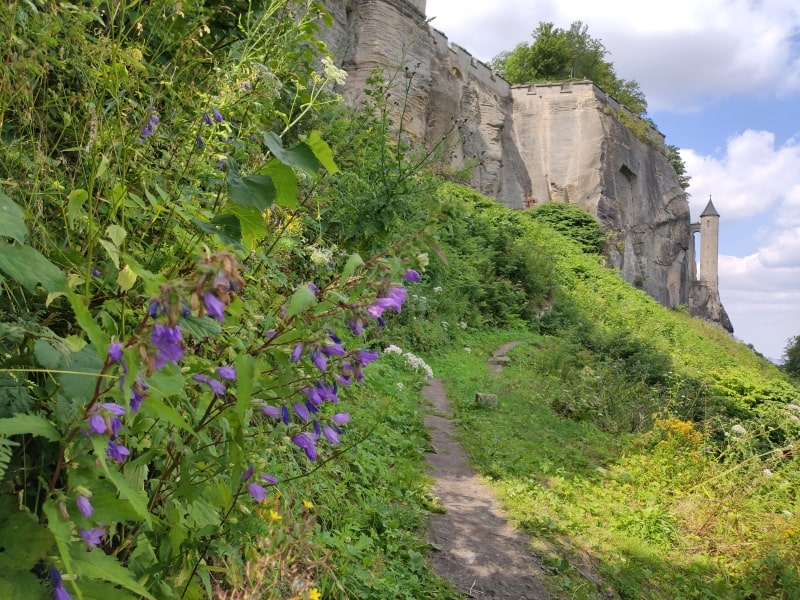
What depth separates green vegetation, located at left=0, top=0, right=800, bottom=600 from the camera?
1.01 metres

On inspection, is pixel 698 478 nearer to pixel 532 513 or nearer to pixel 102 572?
pixel 532 513

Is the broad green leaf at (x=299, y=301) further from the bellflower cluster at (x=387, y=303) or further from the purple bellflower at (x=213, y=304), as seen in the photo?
the purple bellflower at (x=213, y=304)

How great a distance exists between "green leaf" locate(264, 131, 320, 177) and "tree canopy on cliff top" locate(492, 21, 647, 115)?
36.1 metres

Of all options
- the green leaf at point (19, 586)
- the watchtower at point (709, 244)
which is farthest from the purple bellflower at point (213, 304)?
the watchtower at point (709, 244)

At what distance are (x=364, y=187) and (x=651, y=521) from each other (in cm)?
344

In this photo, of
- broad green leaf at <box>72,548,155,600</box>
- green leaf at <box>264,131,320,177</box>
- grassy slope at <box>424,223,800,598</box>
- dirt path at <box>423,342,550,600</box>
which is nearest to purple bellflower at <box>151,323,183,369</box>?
A: broad green leaf at <box>72,548,155,600</box>

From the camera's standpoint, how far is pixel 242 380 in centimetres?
100

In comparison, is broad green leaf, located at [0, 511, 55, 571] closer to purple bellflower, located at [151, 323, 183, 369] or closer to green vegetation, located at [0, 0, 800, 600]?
green vegetation, located at [0, 0, 800, 600]

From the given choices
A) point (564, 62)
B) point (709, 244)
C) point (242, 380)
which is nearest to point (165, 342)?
point (242, 380)

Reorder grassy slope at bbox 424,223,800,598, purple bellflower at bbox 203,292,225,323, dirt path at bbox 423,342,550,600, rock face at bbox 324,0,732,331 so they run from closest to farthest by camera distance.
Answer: purple bellflower at bbox 203,292,225,323, dirt path at bbox 423,342,550,600, grassy slope at bbox 424,223,800,598, rock face at bbox 324,0,732,331

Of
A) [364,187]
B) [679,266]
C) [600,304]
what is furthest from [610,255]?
[364,187]

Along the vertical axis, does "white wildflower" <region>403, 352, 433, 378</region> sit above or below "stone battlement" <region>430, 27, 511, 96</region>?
below

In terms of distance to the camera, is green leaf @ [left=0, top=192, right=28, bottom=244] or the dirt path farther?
the dirt path

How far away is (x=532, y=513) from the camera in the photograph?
4.02 m
